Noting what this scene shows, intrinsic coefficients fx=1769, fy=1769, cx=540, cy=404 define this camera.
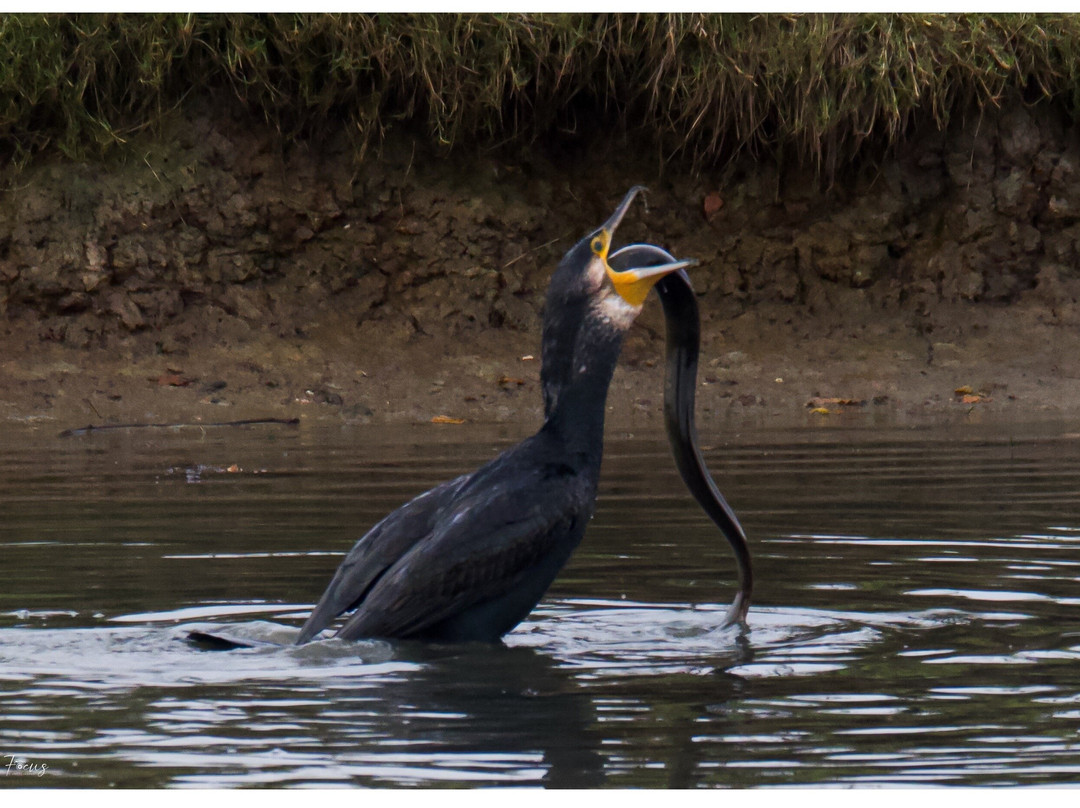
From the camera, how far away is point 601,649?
4496 millimetres

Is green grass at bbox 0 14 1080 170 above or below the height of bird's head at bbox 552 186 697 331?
above

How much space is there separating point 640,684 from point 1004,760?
1.02 m

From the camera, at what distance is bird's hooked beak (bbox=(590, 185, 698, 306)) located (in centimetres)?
459

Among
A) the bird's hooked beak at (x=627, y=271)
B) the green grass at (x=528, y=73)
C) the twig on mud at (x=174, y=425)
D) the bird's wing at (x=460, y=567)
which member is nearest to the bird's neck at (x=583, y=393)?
the bird's hooked beak at (x=627, y=271)

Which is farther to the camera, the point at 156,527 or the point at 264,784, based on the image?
the point at 156,527

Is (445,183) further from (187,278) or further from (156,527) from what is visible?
(156,527)

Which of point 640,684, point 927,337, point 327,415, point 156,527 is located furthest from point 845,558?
point 927,337

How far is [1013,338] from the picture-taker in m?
13.5

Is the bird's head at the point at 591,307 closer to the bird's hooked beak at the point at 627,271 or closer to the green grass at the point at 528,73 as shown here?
the bird's hooked beak at the point at 627,271

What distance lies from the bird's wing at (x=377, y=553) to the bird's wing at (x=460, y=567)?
47 millimetres

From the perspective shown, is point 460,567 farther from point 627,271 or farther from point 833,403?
point 833,403

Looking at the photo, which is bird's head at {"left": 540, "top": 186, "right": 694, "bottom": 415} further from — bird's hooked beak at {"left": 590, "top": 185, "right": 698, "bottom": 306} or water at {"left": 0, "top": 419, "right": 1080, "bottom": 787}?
water at {"left": 0, "top": 419, "right": 1080, "bottom": 787}

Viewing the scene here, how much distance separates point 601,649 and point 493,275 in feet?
31.6

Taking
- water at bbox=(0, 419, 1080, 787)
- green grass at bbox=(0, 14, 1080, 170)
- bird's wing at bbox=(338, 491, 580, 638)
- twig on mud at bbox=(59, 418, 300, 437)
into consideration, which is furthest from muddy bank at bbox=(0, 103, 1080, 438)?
bird's wing at bbox=(338, 491, 580, 638)
